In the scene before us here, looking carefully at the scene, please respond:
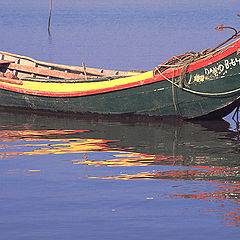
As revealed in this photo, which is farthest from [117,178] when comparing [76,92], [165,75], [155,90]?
[76,92]

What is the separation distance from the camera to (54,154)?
1326 centimetres

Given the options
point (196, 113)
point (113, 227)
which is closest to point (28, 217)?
point (113, 227)

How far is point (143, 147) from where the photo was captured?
1395cm

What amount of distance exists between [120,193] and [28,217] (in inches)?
66.1

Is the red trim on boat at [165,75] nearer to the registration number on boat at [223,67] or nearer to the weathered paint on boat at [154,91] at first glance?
the weathered paint on boat at [154,91]

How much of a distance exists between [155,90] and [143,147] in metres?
2.76

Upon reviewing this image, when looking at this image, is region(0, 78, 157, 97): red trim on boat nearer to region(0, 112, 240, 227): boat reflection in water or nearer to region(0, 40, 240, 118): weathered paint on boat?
region(0, 40, 240, 118): weathered paint on boat

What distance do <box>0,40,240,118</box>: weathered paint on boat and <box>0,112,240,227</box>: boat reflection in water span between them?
346 mm

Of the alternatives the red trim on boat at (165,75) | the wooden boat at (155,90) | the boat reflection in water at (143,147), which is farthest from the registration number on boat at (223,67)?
the boat reflection in water at (143,147)

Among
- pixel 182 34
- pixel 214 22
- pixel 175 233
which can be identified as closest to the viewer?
pixel 175 233

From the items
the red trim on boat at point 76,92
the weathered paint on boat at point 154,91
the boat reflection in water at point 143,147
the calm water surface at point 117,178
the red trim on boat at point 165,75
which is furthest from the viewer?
the red trim on boat at point 76,92

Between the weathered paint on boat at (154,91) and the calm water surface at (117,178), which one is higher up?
the weathered paint on boat at (154,91)

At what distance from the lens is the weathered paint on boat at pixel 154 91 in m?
15.6

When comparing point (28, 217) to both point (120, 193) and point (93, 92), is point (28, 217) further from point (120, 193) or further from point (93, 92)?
point (93, 92)
